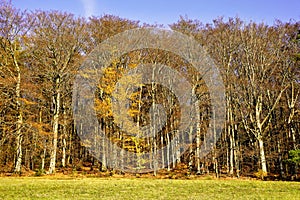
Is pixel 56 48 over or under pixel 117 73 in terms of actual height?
over

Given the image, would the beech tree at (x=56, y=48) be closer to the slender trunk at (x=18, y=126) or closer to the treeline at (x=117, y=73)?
the treeline at (x=117, y=73)

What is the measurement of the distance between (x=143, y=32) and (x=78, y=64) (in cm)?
535

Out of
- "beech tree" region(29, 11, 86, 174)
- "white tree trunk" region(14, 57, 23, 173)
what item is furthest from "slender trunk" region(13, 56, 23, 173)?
"beech tree" region(29, 11, 86, 174)

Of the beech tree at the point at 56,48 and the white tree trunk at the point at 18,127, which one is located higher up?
the beech tree at the point at 56,48

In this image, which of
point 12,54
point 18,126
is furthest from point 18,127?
point 12,54

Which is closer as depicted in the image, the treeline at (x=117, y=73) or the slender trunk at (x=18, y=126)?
the slender trunk at (x=18, y=126)

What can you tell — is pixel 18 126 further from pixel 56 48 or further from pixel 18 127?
pixel 56 48

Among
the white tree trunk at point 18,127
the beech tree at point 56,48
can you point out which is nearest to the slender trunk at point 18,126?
the white tree trunk at point 18,127

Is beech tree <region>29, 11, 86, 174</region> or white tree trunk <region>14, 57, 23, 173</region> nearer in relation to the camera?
white tree trunk <region>14, 57, 23, 173</region>

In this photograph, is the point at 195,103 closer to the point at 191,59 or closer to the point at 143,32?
the point at 191,59

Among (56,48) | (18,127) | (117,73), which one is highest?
(56,48)

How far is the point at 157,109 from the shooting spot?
2414 cm

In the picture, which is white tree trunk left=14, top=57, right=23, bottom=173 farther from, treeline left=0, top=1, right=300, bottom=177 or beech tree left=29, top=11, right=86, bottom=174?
beech tree left=29, top=11, right=86, bottom=174

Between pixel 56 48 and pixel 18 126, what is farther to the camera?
pixel 56 48
